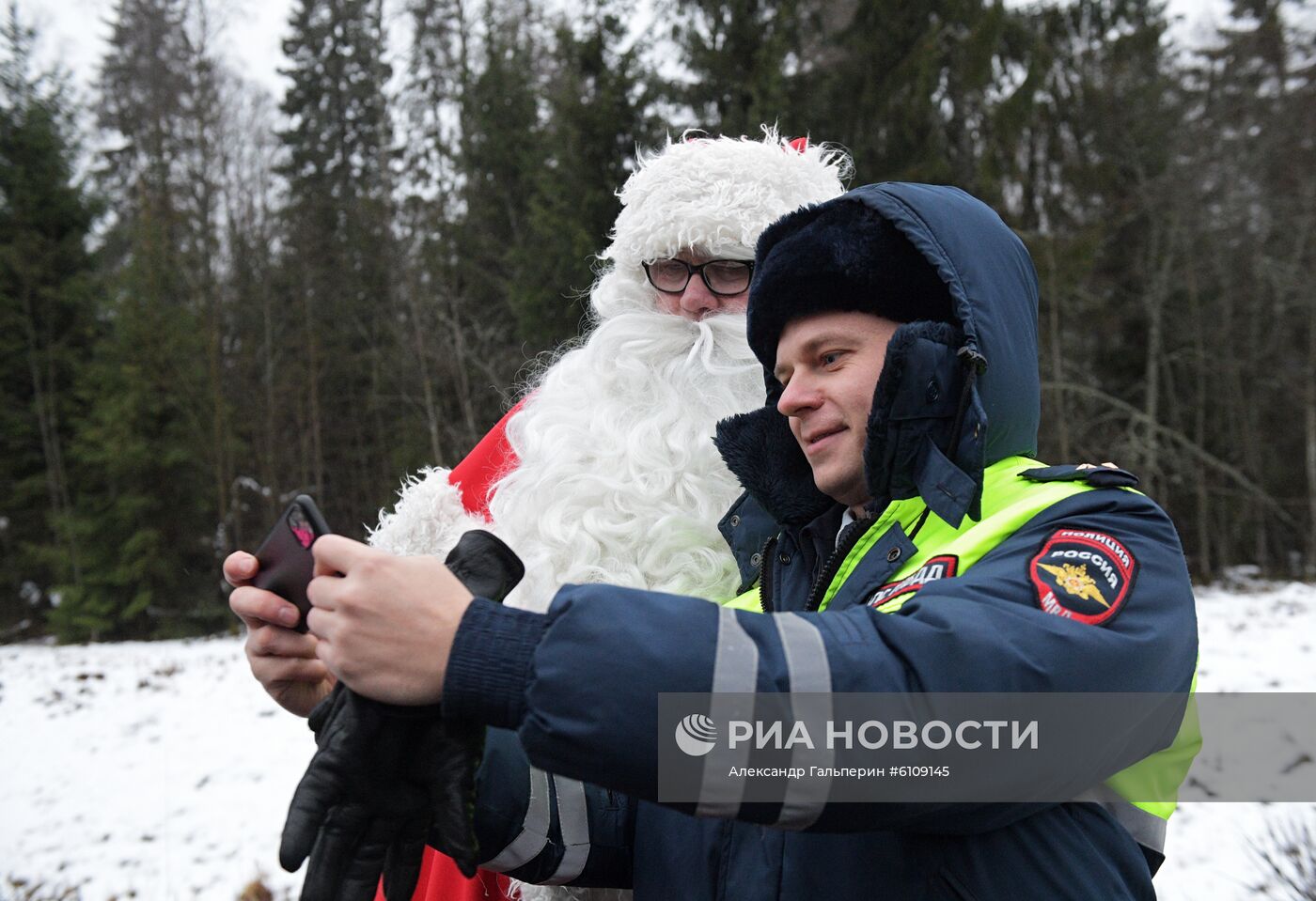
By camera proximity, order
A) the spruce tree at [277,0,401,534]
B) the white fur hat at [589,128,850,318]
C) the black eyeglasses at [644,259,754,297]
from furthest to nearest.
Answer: the spruce tree at [277,0,401,534]
the black eyeglasses at [644,259,754,297]
the white fur hat at [589,128,850,318]

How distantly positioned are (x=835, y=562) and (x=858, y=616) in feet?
1.95

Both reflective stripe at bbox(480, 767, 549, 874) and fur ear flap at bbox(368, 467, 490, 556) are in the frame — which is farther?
fur ear flap at bbox(368, 467, 490, 556)

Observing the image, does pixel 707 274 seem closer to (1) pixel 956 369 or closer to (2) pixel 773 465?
(2) pixel 773 465

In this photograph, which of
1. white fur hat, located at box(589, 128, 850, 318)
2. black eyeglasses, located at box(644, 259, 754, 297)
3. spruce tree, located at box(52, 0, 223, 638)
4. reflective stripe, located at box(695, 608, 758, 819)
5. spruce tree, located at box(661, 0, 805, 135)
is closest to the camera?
reflective stripe, located at box(695, 608, 758, 819)

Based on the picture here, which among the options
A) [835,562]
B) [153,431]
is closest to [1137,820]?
[835,562]

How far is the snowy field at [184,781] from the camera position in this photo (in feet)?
16.0

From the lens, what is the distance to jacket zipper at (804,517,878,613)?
163 cm

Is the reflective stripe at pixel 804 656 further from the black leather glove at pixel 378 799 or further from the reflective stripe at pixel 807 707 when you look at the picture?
Result: the black leather glove at pixel 378 799

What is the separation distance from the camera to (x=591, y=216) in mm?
13141

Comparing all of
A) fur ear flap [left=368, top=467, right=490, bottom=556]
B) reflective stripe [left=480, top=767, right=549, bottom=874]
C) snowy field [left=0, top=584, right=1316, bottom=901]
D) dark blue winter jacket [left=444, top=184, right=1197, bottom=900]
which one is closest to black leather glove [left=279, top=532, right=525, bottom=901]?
dark blue winter jacket [left=444, top=184, right=1197, bottom=900]

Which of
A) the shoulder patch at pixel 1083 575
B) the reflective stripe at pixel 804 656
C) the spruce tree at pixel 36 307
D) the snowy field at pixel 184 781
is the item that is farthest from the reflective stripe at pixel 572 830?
the spruce tree at pixel 36 307

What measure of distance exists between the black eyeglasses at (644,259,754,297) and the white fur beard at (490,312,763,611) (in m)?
0.11

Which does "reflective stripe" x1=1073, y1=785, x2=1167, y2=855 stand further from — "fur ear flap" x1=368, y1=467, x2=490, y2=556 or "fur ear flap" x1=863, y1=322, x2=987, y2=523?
"fur ear flap" x1=368, y1=467, x2=490, y2=556

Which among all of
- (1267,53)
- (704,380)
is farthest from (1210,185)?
(704,380)
